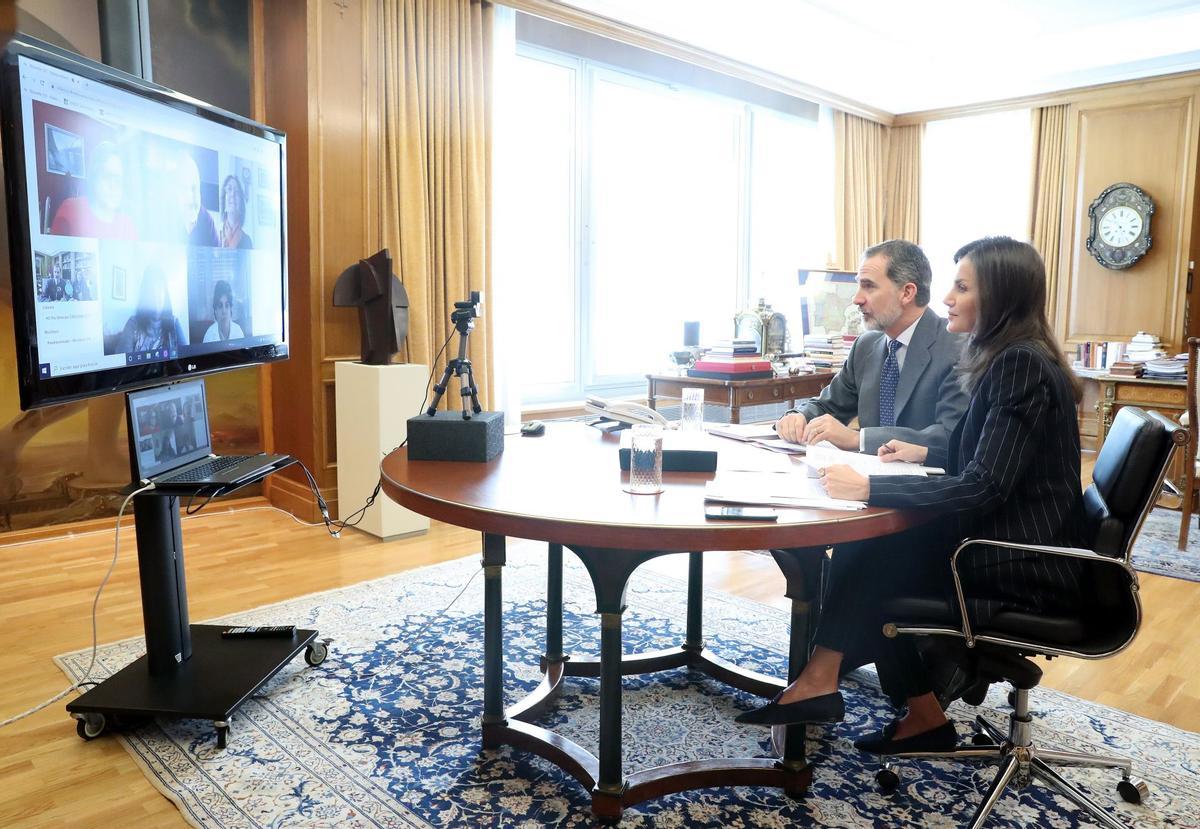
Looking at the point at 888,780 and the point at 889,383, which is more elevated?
the point at 889,383

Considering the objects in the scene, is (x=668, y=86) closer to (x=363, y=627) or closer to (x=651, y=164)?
(x=651, y=164)

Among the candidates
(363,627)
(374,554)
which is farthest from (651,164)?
(363,627)

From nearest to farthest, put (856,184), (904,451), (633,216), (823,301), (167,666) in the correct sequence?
(904,451) → (167,666) → (633,216) → (823,301) → (856,184)

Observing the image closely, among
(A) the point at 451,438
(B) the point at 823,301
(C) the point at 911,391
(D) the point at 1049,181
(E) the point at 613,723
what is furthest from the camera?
(D) the point at 1049,181

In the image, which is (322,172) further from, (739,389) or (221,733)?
(221,733)

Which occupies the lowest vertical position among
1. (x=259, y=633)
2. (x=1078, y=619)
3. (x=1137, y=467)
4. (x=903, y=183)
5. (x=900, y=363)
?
(x=259, y=633)

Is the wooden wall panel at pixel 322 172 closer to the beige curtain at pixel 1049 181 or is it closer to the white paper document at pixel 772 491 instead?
the white paper document at pixel 772 491

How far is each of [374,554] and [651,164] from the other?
357 cm

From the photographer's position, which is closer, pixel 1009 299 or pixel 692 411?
pixel 1009 299

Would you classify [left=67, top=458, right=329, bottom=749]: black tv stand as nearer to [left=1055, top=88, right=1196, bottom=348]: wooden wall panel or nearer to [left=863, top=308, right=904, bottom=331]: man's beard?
[left=863, top=308, right=904, bottom=331]: man's beard

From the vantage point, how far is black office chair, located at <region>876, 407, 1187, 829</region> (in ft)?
5.60

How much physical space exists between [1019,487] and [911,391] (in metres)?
0.81

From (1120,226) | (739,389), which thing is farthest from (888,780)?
(1120,226)

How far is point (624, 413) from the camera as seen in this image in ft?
8.35
